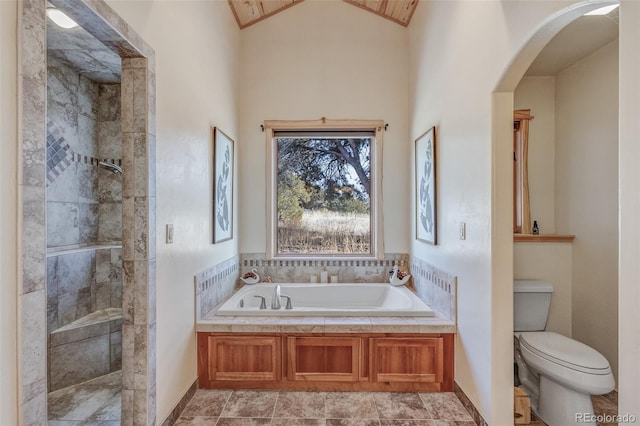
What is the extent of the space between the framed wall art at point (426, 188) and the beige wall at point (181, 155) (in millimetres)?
1777

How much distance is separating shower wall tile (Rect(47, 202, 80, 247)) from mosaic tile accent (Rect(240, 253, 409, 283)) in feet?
4.90

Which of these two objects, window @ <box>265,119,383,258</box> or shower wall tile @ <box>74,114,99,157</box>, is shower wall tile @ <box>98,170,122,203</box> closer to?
shower wall tile @ <box>74,114,99,157</box>

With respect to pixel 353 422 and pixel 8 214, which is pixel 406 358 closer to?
pixel 353 422

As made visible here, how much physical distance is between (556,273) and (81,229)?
13.2 feet

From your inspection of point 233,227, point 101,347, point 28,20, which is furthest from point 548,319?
point 101,347

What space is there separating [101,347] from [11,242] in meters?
2.08

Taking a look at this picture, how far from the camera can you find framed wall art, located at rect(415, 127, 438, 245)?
2602mm

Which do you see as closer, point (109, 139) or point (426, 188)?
point (426, 188)

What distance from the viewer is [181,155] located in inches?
81.0

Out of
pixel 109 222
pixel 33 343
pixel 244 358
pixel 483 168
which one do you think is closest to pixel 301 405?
pixel 244 358

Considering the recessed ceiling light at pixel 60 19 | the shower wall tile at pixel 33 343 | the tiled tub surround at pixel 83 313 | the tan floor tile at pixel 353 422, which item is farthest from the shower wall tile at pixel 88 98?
the tan floor tile at pixel 353 422

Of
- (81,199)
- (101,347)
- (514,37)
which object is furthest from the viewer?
(81,199)

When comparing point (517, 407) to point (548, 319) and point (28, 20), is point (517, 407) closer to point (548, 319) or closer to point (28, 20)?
point (548, 319)

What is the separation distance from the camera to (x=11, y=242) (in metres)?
0.97
